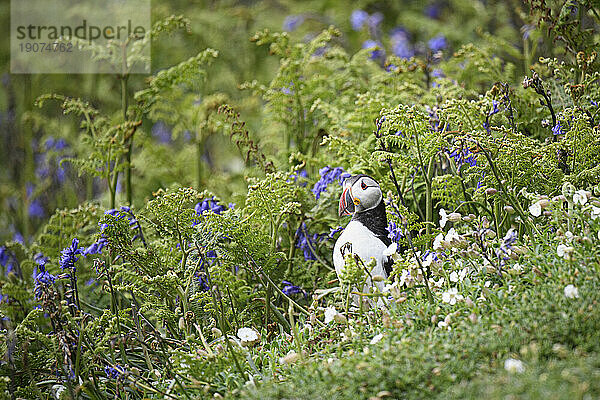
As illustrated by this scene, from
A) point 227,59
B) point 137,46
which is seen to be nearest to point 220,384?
point 137,46

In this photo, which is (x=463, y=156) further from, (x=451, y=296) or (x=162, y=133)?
(x=162, y=133)

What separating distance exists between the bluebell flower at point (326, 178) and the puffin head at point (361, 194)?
38 centimetres

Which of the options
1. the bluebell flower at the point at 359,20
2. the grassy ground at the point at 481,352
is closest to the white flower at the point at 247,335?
the grassy ground at the point at 481,352

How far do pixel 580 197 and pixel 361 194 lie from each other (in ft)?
2.24

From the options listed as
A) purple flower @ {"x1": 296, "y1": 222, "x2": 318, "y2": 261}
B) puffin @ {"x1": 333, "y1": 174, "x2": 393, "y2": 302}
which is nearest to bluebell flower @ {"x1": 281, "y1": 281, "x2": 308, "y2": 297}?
purple flower @ {"x1": 296, "y1": 222, "x2": 318, "y2": 261}

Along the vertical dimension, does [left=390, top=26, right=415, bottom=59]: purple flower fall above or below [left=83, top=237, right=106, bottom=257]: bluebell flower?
above

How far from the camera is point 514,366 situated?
1.35m

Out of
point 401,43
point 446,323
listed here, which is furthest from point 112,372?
point 401,43

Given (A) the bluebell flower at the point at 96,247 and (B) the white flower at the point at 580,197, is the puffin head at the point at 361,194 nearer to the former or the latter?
(B) the white flower at the point at 580,197

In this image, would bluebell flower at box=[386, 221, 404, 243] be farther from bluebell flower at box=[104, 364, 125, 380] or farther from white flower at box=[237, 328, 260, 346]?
bluebell flower at box=[104, 364, 125, 380]

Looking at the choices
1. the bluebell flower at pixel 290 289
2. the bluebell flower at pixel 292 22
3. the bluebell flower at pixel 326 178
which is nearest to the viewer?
the bluebell flower at pixel 290 289

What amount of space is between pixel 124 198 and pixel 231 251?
68.1 inches

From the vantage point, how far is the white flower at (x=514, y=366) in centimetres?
135

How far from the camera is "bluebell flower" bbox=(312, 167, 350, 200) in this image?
2521 millimetres
